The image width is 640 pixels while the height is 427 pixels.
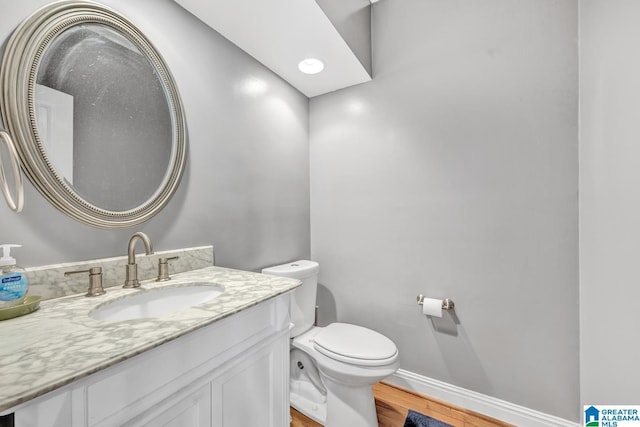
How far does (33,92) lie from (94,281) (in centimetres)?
62

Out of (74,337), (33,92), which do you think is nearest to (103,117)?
(33,92)

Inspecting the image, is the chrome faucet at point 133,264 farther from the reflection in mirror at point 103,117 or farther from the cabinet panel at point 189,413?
the cabinet panel at point 189,413

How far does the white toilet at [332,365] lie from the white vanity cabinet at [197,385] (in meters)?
0.38

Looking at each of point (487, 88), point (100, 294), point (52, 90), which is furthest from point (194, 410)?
point (487, 88)

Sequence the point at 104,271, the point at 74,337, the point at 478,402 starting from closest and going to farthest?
the point at 74,337
the point at 104,271
the point at 478,402

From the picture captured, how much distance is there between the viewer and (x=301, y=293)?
1653 millimetres

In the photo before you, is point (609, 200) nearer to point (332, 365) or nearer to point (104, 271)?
point (332, 365)

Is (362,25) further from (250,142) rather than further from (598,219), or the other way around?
(598,219)

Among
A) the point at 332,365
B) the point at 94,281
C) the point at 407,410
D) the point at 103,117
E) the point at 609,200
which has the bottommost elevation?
the point at 407,410

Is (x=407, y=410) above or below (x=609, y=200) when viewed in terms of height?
below

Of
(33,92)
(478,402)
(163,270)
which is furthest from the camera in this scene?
(478,402)

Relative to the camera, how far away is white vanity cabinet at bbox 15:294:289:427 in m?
0.48

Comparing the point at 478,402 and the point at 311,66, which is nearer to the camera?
the point at 478,402

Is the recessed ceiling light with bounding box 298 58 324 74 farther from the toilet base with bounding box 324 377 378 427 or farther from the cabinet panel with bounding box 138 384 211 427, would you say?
the toilet base with bounding box 324 377 378 427
